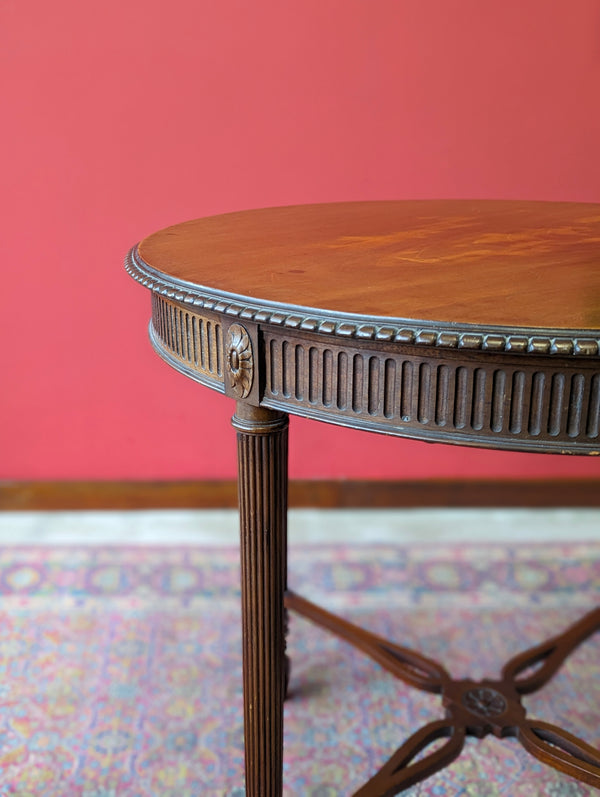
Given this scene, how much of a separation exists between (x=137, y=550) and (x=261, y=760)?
108 centimetres

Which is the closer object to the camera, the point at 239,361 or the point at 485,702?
the point at 239,361

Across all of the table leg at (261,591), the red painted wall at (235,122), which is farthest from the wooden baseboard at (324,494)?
the table leg at (261,591)

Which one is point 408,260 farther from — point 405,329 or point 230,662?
point 230,662

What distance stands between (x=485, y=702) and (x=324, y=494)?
3.13ft

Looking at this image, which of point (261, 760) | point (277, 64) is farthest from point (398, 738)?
point (277, 64)

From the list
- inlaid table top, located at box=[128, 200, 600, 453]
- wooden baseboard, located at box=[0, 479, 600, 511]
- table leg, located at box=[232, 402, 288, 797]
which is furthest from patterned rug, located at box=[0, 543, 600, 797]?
inlaid table top, located at box=[128, 200, 600, 453]

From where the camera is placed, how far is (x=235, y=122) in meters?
2.06

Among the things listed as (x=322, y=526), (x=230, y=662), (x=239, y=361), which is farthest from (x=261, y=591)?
(x=322, y=526)

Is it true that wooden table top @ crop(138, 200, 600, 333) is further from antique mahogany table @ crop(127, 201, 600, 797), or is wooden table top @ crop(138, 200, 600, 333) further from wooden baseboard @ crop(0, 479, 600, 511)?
wooden baseboard @ crop(0, 479, 600, 511)

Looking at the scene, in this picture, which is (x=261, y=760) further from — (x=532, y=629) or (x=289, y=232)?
(x=532, y=629)

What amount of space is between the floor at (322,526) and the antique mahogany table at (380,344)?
0.85 metres

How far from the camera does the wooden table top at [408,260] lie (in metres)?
0.83

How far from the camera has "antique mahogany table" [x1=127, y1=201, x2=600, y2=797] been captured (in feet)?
2.62

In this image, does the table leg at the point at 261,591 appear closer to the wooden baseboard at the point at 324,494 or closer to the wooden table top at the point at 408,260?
the wooden table top at the point at 408,260
